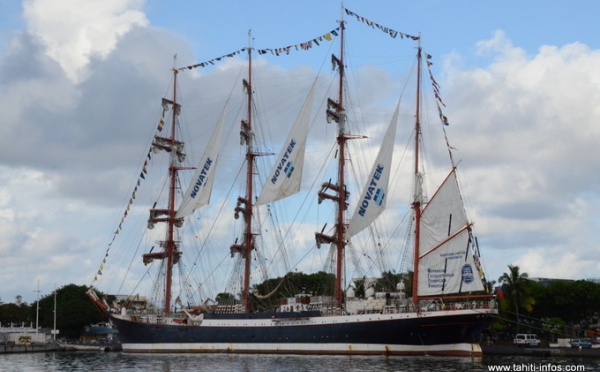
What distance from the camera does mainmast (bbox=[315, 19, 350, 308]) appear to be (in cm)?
8238

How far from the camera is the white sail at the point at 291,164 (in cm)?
8438

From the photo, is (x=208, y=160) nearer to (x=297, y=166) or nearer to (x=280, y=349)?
(x=297, y=166)

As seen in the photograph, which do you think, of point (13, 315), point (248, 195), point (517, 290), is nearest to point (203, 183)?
point (248, 195)

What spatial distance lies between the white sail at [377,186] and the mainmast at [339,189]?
418 centimetres

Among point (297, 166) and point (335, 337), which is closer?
point (335, 337)

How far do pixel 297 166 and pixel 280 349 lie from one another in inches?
738

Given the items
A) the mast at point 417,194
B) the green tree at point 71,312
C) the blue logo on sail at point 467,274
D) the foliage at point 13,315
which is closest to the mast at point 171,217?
the mast at point 417,194

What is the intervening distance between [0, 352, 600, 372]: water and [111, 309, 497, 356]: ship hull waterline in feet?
7.72

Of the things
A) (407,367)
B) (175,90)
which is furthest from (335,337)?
(175,90)

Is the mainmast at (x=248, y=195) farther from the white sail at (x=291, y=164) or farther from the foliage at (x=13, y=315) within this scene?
the foliage at (x=13, y=315)

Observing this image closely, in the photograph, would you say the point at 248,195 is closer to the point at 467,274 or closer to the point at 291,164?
the point at 291,164

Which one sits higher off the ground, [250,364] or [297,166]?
[297,166]

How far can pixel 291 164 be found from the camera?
85.4 metres

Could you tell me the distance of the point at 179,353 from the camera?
3445 inches
